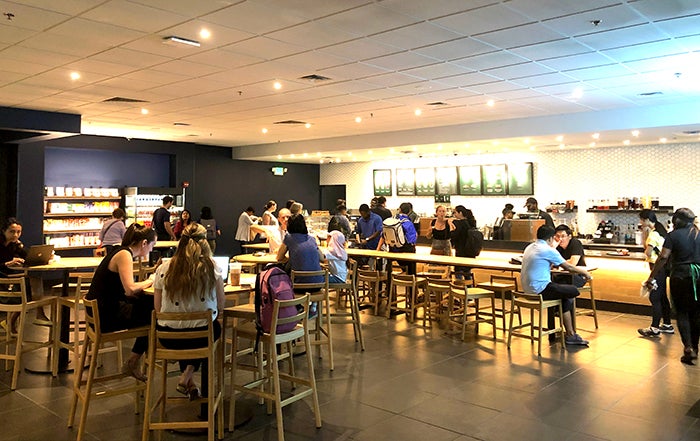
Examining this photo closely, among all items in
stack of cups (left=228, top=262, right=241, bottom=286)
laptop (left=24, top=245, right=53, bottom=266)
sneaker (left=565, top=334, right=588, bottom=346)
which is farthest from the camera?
sneaker (left=565, top=334, right=588, bottom=346)

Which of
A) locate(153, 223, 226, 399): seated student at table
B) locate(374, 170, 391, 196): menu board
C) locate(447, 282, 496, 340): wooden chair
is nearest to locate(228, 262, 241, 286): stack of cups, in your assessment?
locate(153, 223, 226, 399): seated student at table

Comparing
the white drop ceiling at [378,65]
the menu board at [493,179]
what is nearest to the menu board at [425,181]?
the menu board at [493,179]

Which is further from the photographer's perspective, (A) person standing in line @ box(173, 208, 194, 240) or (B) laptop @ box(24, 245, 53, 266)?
(A) person standing in line @ box(173, 208, 194, 240)

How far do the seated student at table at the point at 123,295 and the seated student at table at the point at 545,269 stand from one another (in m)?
4.06

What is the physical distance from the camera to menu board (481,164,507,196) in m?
13.4

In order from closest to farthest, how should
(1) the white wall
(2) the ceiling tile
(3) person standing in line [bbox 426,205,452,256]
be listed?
(2) the ceiling tile → (3) person standing in line [bbox 426,205,452,256] → (1) the white wall

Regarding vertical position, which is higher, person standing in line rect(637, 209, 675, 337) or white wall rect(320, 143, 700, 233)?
white wall rect(320, 143, 700, 233)

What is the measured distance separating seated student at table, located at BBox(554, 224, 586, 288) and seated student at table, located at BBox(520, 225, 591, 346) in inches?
12.8

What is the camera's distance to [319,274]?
5.86 metres

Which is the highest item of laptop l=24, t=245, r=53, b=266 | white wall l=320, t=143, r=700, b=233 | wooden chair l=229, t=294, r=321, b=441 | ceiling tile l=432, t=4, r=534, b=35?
ceiling tile l=432, t=4, r=534, b=35

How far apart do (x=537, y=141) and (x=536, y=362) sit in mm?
5983

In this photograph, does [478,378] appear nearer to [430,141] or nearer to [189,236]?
[189,236]

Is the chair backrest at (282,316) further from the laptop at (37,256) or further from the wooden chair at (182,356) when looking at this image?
the laptop at (37,256)

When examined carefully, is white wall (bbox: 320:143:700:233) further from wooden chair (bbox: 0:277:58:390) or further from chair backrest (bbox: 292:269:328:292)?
wooden chair (bbox: 0:277:58:390)
